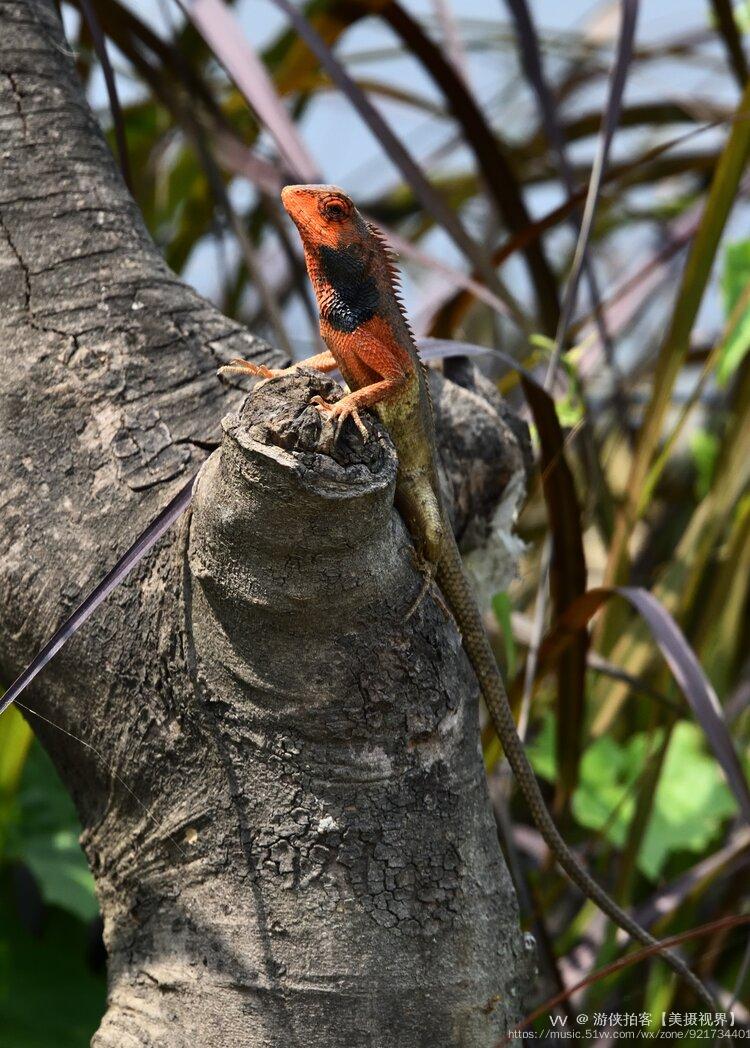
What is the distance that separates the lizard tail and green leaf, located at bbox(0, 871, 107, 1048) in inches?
57.9

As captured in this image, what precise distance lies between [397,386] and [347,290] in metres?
0.29

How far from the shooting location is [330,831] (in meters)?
1.24

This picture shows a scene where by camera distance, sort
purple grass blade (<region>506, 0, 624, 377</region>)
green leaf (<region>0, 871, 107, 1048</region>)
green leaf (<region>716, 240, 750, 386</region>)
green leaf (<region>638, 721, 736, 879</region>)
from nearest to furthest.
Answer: purple grass blade (<region>506, 0, 624, 377</region>) → green leaf (<region>716, 240, 750, 386</region>) → green leaf (<region>0, 871, 107, 1048</region>) → green leaf (<region>638, 721, 736, 879</region>)

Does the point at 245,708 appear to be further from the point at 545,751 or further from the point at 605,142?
the point at 545,751

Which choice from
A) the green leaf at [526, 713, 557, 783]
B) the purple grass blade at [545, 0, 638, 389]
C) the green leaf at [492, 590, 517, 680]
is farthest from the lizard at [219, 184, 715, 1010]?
the green leaf at [526, 713, 557, 783]

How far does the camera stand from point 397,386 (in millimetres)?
1691

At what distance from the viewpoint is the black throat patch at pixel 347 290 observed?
185 centimetres

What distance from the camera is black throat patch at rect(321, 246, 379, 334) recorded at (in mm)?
1847

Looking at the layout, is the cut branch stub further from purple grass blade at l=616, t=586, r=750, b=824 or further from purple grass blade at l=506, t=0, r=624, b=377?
purple grass blade at l=506, t=0, r=624, b=377

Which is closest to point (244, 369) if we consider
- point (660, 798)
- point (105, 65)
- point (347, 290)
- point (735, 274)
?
point (347, 290)

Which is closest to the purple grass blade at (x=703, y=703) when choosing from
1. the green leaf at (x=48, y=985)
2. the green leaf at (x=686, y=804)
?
the green leaf at (x=686, y=804)

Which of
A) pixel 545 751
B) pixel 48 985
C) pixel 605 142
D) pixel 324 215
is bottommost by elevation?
pixel 48 985

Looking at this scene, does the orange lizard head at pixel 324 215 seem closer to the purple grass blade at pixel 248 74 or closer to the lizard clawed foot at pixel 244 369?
the purple grass blade at pixel 248 74

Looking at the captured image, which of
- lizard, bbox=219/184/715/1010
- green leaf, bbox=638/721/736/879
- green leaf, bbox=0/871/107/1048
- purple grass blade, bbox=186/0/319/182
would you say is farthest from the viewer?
green leaf, bbox=638/721/736/879
